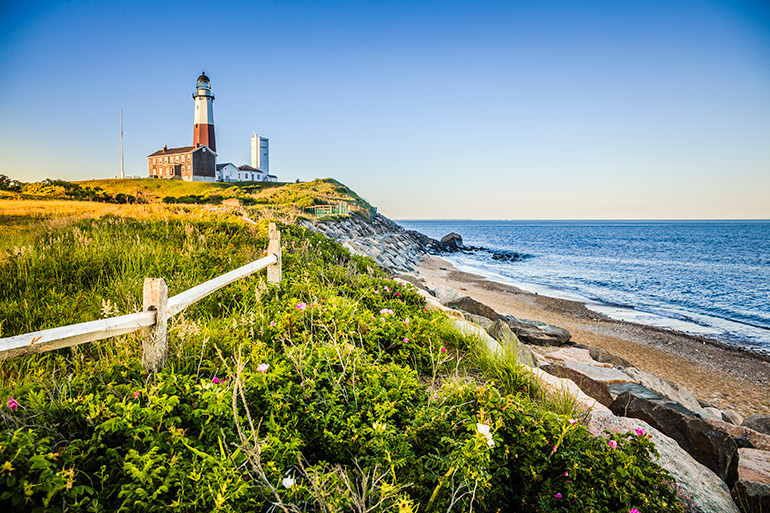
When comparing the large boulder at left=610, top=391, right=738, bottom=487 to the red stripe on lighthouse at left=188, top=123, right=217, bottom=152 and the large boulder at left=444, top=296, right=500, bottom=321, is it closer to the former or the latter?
the large boulder at left=444, top=296, right=500, bottom=321

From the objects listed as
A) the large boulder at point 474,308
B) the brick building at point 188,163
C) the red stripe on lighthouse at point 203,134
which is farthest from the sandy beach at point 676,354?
the red stripe on lighthouse at point 203,134

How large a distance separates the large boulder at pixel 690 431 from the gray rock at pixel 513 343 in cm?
115

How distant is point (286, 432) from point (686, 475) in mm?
3175

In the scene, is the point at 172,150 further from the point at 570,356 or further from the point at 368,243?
the point at 570,356

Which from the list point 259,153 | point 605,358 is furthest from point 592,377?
point 259,153

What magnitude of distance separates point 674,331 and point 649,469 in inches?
546

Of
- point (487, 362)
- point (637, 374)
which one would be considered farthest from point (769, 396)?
point (487, 362)

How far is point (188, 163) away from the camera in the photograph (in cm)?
5572

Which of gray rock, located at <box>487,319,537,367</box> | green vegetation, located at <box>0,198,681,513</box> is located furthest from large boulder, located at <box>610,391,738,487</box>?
green vegetation, located at <box>0,198,681,513</box>

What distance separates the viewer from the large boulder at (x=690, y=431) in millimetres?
3691

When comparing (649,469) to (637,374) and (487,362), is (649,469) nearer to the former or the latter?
(487,362)

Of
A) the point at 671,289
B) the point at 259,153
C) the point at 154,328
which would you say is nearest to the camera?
the point at 154,328

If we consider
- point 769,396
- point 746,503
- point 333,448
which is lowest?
point 769,396

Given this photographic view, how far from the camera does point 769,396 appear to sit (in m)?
8.75
